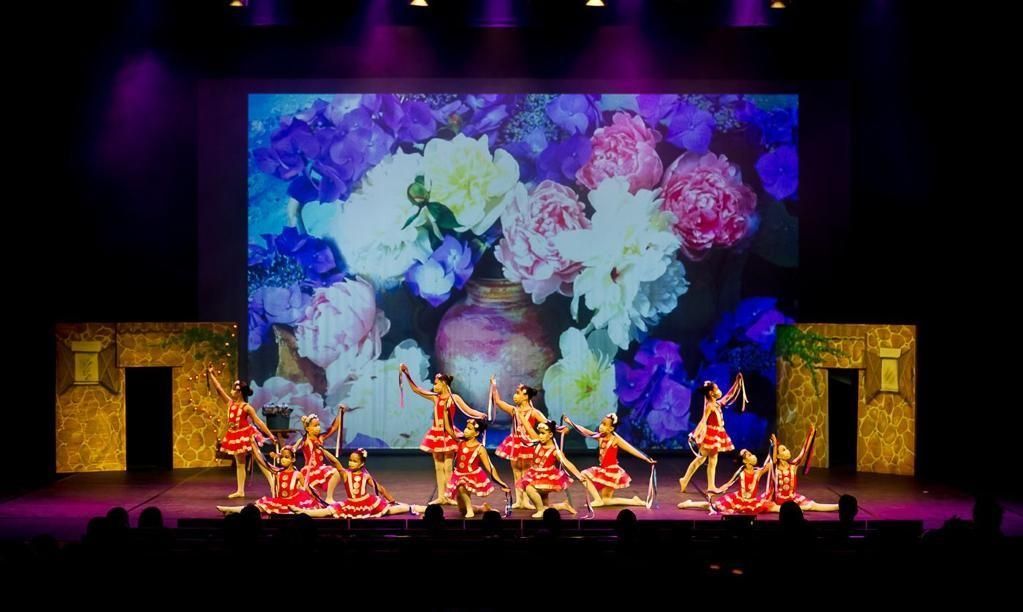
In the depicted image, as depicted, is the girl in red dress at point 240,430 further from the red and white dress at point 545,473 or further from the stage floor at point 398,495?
the red and white dress at point 545,473

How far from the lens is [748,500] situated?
33.8ft

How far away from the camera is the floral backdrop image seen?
43.8 feet

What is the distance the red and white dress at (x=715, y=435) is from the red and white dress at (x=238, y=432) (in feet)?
13.5

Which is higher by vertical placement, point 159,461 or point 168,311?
point 168,311

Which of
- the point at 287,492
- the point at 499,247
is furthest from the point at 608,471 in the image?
the point at 499,247

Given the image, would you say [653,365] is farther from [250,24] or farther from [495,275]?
[250,24]

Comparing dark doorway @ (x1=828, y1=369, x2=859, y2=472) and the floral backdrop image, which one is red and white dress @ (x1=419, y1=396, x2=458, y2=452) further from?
dark doorway @ (x1=828, y1=369, x2=859, y2=472)

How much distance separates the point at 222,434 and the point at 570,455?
3.73 metres

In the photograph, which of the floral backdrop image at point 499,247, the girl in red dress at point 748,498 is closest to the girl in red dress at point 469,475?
the girl in red dress at point 748,498

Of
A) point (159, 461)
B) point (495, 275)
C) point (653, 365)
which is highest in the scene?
point (495, 275)

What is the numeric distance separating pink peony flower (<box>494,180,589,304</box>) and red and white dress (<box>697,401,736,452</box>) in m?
2.67

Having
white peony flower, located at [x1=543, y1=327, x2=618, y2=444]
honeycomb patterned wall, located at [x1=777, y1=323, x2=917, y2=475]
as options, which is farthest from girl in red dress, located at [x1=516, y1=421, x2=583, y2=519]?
honeycomb patterned wall, located at [x1=777, y1=323, x2=917, y2=475]

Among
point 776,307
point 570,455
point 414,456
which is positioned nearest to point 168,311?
point 414,456

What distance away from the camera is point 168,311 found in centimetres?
1331
